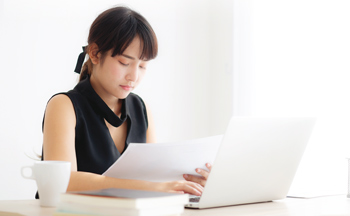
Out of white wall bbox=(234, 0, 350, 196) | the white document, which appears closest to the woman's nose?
the white document

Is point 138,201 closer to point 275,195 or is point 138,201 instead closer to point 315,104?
point 275,195

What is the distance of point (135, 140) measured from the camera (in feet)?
5.75

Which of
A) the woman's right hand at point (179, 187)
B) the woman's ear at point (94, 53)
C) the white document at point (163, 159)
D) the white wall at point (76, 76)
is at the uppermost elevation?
the white wall at point (76, 76)

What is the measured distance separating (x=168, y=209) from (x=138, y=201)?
76mm

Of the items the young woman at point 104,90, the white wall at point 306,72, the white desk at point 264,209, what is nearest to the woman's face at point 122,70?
the young woman at point 104,90

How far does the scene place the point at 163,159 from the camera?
1158 millimetres

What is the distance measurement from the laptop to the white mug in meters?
0.29

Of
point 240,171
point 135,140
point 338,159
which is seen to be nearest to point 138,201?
point 240,171

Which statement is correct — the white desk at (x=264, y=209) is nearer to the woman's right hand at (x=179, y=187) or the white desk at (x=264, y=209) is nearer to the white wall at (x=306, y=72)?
the woman's right hand at (x=179, y=187)

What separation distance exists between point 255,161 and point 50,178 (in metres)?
0.47

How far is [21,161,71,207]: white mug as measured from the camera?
3.42ft

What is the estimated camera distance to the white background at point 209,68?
2.48 m

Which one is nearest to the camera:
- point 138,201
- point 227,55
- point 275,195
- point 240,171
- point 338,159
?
point 138,201

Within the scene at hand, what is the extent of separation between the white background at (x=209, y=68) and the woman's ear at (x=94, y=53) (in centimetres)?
110
